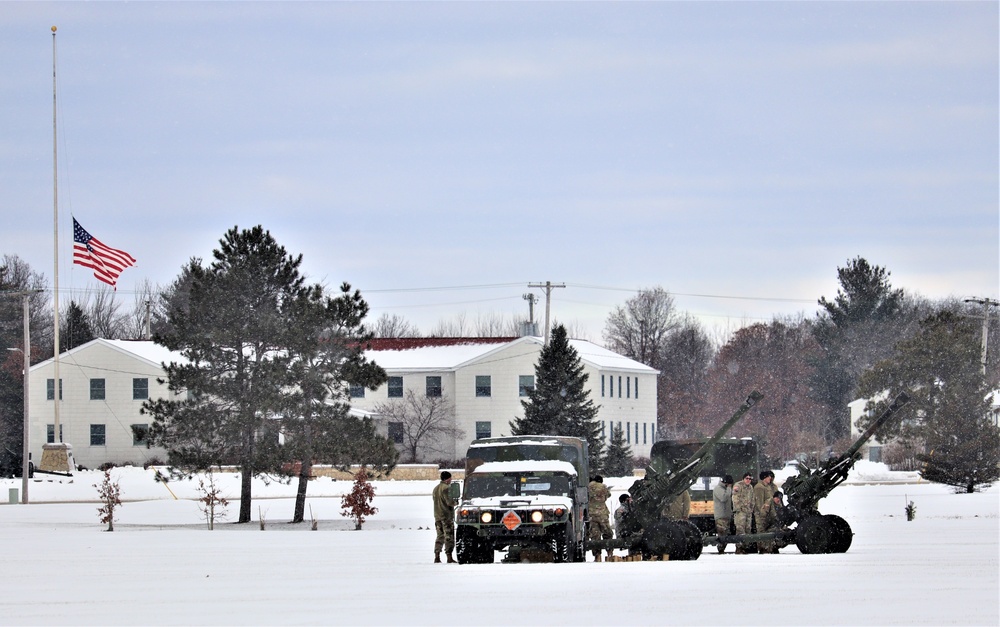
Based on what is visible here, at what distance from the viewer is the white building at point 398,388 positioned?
77.4 meters

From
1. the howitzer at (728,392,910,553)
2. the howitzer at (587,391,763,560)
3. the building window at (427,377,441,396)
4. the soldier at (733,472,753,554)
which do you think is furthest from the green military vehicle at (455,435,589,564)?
the building window at (427,377,441,396)

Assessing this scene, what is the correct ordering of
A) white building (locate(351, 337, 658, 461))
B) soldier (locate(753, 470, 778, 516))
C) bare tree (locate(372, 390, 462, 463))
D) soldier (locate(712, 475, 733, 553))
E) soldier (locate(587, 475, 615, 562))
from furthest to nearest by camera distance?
white building (locate(351, 337, 658, 461)) → bare tree (locate(372, 390, 462, 463)) → soldier (locate(587, 475, 615, 562)) → soldier (locate(712, 475, 733, 553)) → soldier (locate(753, 470, 778, 516))

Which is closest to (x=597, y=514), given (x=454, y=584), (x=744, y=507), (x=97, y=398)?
(x=744, y=507)

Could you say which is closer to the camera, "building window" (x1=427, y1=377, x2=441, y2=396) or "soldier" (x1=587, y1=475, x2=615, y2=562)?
"soldier" (x1=587, y1=475, x2=615, y2=562)

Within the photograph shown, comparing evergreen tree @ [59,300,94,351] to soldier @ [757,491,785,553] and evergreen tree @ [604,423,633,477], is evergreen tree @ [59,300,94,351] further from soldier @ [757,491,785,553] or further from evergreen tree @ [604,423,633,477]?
soldier @ [757,491,785,553]

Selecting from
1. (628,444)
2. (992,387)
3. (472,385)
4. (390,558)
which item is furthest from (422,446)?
(390,558)

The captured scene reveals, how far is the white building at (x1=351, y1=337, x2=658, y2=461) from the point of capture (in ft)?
263

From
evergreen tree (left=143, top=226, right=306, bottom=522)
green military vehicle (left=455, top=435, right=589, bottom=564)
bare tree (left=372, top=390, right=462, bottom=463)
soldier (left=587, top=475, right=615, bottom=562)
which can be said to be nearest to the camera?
green military vehicle (left=455, top=435, right=589, bottom=564)

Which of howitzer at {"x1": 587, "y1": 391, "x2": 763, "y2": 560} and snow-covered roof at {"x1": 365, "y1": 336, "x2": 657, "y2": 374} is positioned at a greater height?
snow-covered roof at {"x1": 365, "y1": 336, "x2": 657, "y2": 374}

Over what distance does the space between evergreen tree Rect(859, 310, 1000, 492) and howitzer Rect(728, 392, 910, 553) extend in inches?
1199

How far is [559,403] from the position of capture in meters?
65.4

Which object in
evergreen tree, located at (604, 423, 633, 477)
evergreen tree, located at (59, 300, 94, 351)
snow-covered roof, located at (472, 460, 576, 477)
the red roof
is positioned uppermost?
evergreen tree, located at (59, 300, 94, 351)

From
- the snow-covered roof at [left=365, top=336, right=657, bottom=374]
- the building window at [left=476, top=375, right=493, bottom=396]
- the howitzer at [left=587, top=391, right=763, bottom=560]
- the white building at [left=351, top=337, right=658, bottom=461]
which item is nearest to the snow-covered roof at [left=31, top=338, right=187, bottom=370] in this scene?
the white building at [left=351, top=337, right=658, bottom=461]

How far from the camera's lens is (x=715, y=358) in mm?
121188
